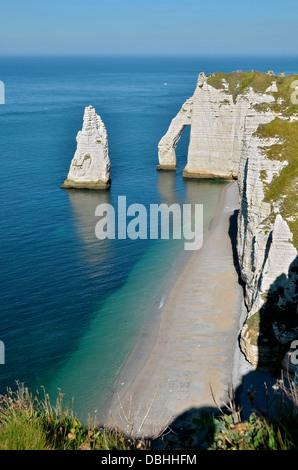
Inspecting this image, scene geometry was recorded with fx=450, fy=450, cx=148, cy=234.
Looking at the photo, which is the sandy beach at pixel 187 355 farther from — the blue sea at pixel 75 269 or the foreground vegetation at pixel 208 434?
the foreground vegetation at pixel 208 434

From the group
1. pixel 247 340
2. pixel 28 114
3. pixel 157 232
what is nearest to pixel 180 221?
pixel 157 232

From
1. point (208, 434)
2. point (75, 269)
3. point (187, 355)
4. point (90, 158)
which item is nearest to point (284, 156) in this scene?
point (187, 355)

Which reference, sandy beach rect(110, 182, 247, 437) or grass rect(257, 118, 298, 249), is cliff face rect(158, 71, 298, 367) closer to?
grass rect(257, 118, 298, 249)

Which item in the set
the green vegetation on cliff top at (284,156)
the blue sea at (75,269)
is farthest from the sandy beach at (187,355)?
the green vegetation on cliff top at (284,156)

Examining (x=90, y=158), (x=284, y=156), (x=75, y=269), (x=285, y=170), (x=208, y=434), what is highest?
(x=284, y=156)

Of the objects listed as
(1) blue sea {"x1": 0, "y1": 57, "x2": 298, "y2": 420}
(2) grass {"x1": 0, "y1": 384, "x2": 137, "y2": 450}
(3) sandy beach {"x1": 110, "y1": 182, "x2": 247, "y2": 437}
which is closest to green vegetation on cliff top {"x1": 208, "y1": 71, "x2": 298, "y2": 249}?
(3) sandy beach {"x1": 110, "y1": 182, "x2": 247, "y2": 437}

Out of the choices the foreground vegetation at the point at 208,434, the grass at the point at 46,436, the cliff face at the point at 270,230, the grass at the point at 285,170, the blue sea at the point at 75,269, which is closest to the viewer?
the foreground vegetation at the point at 208,434

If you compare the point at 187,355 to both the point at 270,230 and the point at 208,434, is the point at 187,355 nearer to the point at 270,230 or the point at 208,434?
the point at 270,230
